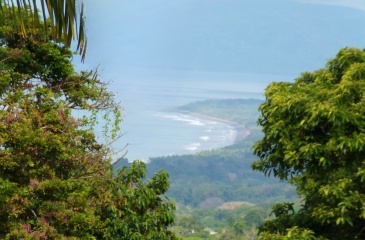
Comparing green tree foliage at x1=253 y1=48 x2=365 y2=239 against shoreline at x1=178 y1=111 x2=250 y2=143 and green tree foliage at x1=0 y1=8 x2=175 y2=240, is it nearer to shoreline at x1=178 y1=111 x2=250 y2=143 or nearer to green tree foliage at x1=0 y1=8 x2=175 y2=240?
green tree foliage at x1=0 y1=8 x2=175 y2=240

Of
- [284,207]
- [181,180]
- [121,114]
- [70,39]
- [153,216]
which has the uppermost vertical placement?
[70,39]

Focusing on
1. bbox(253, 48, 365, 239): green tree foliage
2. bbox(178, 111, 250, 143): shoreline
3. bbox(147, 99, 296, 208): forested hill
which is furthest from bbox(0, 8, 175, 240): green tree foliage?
bbox(178, 111, 250, 143): shoreline

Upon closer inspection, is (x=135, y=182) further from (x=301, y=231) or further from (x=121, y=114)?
(x=301, y=231)

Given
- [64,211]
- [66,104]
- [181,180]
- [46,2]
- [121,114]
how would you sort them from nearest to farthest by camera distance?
[46,2] < [64,211] < [66,104] < [121,114] < [181,180]

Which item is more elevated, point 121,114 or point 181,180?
point 121,114

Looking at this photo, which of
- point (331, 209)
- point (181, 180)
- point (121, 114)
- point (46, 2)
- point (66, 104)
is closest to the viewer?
point (46, 2)

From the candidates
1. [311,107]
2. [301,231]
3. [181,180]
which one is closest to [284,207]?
[301,231]

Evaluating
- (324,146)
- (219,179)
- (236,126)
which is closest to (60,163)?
(324,146)
